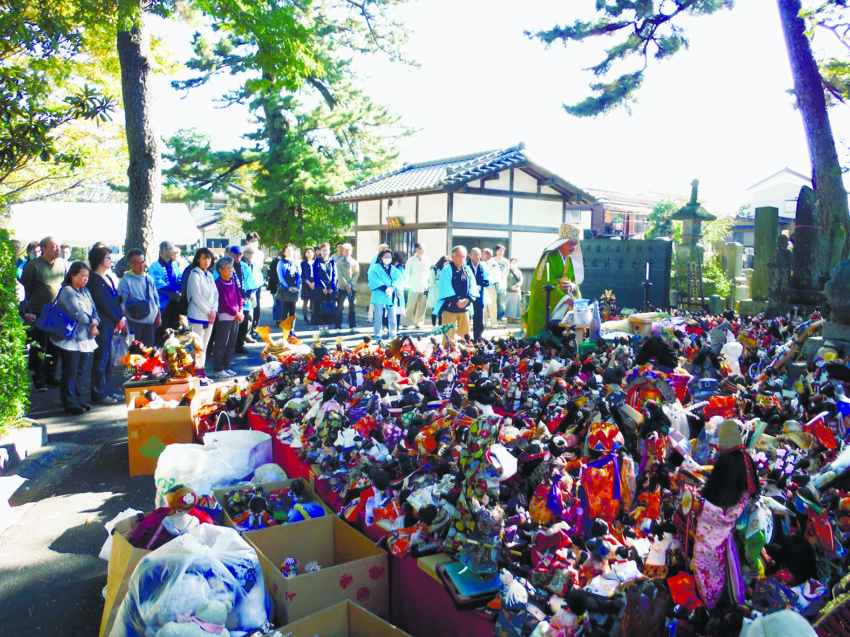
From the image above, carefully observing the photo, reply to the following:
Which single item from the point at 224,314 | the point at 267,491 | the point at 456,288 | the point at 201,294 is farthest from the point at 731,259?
the point at 267,491

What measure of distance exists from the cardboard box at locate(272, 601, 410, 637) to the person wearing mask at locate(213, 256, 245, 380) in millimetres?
5920

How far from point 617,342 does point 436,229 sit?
10.3 meters

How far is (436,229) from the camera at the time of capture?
14.9 meters

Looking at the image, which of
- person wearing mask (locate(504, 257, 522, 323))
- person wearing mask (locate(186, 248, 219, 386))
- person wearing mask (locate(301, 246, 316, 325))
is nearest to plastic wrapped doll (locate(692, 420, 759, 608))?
person wearing mask (locate(186, 248, 219, 386))

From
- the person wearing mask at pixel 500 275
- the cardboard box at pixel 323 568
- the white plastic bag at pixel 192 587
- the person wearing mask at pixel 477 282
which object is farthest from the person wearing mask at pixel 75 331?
the person wearing mask at pixel 500 275

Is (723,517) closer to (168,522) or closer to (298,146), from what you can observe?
(168,522)

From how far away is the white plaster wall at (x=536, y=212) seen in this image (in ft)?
51.1

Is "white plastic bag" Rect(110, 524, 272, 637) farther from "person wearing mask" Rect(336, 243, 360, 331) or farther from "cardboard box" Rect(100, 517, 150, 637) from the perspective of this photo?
"person wearing mask" Rect(336, 243, 360, 331)

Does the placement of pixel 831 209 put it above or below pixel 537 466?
above

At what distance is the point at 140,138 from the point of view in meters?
8.74

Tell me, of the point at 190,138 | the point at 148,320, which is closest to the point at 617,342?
the point at 148,320

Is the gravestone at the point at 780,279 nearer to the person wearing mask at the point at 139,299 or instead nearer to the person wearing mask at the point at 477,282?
the person wearing mask at the point at 477,282

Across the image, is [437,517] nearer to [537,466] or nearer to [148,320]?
[537,466]

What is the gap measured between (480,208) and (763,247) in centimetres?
664
